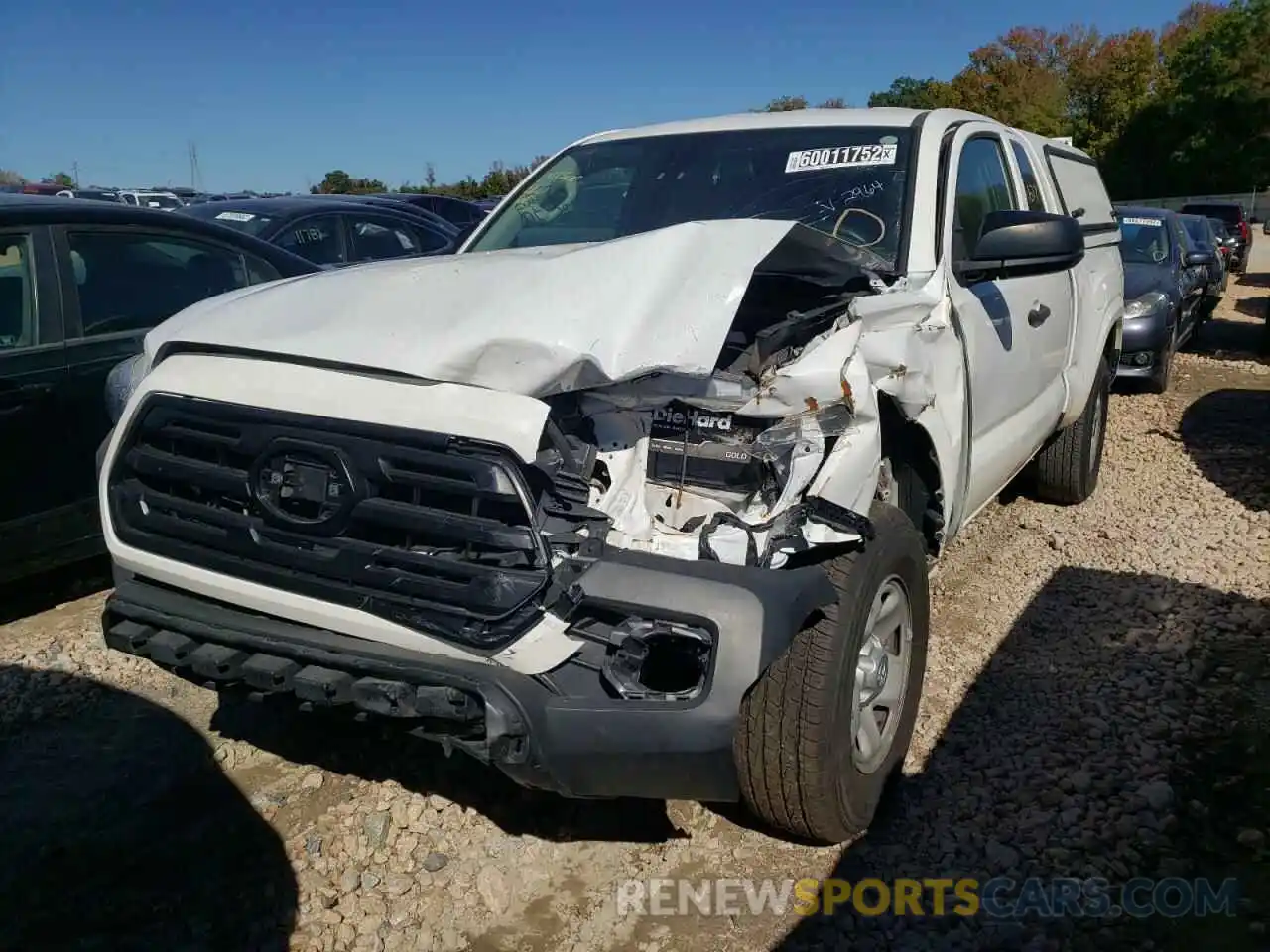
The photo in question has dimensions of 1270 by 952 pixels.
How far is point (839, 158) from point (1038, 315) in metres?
1.20

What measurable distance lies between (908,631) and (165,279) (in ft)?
12.7

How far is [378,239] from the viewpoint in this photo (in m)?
7.93

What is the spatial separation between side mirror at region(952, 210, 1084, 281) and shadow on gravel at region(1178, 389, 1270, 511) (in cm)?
313

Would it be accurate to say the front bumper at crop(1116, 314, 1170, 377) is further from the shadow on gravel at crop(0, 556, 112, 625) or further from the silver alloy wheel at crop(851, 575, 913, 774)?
the shadow on gravel at crop(0, 556, 112, 625)

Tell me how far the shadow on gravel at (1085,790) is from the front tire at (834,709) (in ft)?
0.79

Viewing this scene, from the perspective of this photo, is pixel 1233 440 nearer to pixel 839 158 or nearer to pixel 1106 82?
pixel 839 158

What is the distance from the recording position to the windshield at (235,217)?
7.25m

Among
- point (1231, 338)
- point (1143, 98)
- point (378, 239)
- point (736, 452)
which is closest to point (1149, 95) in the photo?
point (1143, 98)

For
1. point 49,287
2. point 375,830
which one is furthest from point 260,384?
point 49,287

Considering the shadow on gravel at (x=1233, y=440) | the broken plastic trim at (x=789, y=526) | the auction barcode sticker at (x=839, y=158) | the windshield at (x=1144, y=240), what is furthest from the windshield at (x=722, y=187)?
the windshield at (x=1144, y=240)

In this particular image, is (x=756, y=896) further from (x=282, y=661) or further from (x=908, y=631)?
(x=282, y=661)

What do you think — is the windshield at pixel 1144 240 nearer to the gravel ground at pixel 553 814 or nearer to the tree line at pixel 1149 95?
the gravel ground at pixel 553 814

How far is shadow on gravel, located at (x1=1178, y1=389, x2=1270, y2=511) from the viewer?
6.12m

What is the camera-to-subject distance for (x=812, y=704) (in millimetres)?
2395
